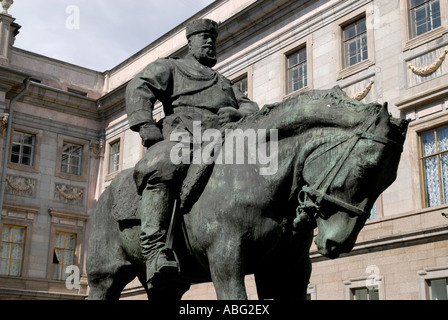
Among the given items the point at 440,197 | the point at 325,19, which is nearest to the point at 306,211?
the point at 440,197

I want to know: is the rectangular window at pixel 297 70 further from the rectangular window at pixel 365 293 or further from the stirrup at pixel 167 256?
the stirrup at pixel 167 256

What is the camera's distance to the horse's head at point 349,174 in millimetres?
3432

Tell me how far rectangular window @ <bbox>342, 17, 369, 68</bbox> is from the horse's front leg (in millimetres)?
15161

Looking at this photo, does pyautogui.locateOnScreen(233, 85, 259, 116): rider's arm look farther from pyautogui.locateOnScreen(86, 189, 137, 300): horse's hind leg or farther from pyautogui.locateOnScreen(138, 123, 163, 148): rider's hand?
pyautogui.locateOnScreen(86, 189, 137, 300): horse's hind leg

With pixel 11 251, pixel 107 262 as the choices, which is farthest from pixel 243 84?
pixel 107 262

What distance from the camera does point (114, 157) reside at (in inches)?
1133

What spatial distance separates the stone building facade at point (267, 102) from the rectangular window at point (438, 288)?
25 millimetres

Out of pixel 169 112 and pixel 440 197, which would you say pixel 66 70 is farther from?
pixel 169 112

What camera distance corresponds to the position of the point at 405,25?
16766 millimetres

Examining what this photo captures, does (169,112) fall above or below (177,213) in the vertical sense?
above

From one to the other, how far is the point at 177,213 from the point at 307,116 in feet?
3.28

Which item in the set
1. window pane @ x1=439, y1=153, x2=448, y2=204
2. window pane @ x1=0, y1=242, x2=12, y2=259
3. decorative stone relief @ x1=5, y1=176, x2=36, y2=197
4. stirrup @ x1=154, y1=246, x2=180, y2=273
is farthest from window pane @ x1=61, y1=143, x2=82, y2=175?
stirrup @ x1=154, y1=246, x2=180, y2=273

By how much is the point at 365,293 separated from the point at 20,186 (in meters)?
15.5

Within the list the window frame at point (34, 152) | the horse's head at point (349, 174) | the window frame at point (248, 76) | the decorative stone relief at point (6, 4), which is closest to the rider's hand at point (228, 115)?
the horse's head at point (349, 174)
